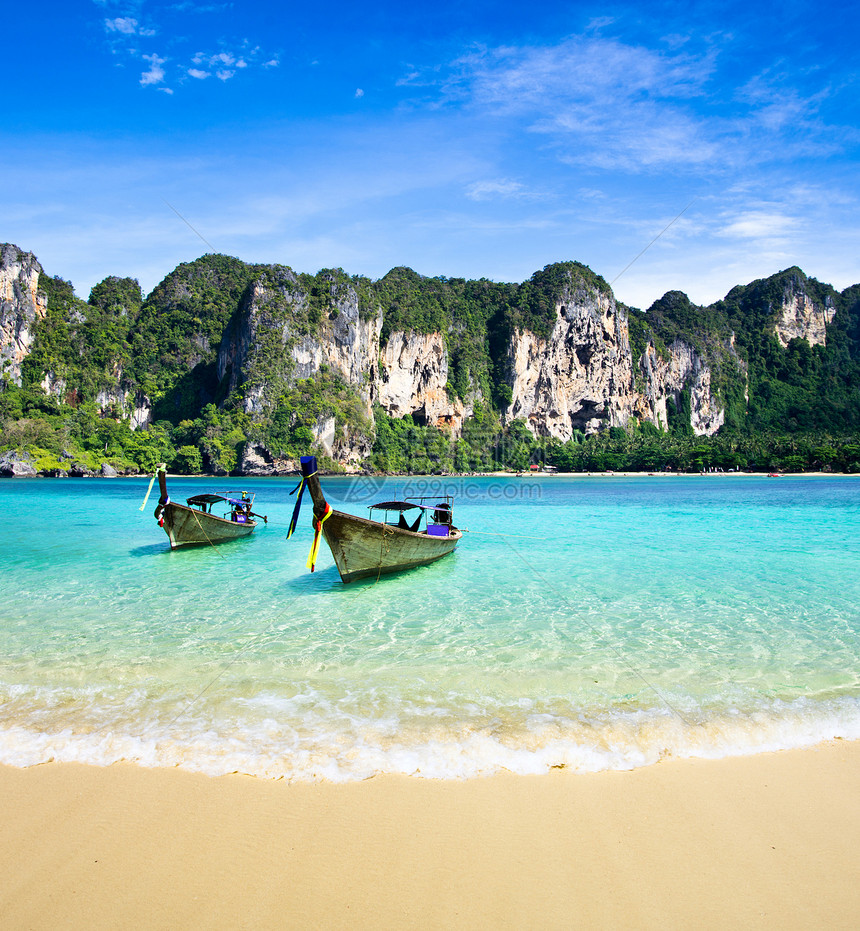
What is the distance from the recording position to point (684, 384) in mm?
134250

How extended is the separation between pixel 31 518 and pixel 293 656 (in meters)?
22.8

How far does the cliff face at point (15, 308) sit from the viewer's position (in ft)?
277

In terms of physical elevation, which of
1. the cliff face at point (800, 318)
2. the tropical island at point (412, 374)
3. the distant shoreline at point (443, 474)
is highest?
the cliff face at point (800, 318)

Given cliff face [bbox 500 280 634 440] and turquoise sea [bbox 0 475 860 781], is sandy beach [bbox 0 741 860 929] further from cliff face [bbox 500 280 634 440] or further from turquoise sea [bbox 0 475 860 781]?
cliff face [bbox 500 280 634 440]

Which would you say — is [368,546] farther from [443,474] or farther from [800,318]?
[800,318]

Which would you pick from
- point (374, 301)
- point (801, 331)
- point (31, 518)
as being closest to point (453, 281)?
point (374, 301)

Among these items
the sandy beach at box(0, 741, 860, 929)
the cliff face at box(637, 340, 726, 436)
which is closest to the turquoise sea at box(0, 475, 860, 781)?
the sandy beach at box(0, 741, 860, 929)

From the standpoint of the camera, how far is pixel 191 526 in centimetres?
1512

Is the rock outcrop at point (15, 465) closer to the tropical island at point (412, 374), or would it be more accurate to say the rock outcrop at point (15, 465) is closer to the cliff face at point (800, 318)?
the tropical island at point (412, 374)

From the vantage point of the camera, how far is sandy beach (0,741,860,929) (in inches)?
114

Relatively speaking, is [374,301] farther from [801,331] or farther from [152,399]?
[801,331]

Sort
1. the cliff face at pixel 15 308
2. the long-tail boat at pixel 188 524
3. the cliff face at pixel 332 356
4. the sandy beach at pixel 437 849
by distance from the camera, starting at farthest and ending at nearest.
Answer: the cliff face at pixel 15 308 < the cliff face at pixel 332 356 < the long-tail boat at pixel 188 524 < the sandy beach at pixel 437 849

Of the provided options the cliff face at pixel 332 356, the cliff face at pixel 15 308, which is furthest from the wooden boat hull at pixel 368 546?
the cliff face at pixel 15 308

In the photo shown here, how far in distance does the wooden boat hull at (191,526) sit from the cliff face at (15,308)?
9039 cm
